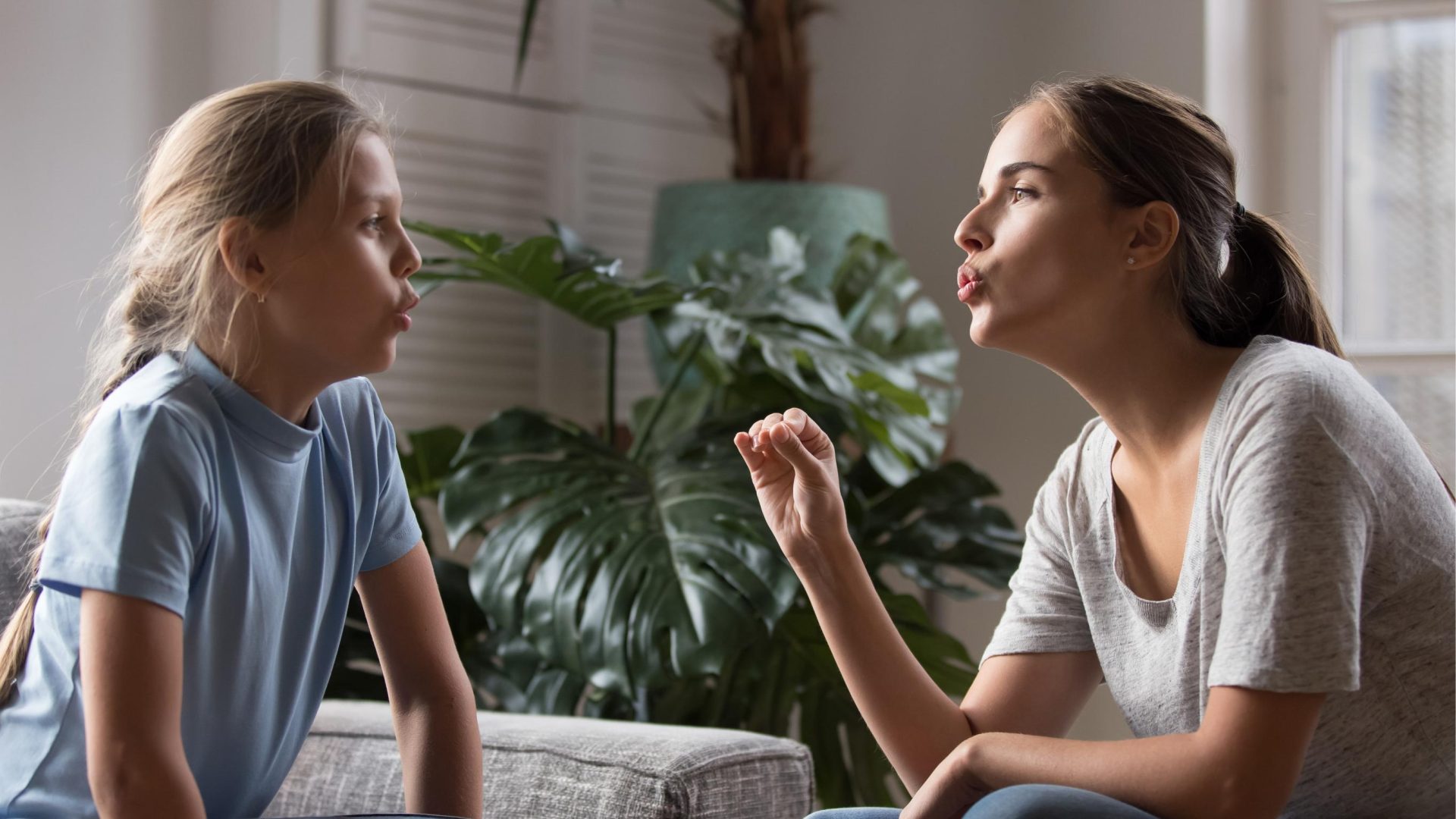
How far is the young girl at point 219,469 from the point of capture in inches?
35.4

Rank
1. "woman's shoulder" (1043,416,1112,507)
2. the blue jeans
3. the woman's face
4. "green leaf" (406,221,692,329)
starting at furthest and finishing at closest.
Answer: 1. "green leaf" (406,221,692,329)
2. "woman's shoulder" (1043,416,1112,507)
3. the woman's face
4. the blue jeans

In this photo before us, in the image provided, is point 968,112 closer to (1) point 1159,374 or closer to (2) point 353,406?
(1) point 1159,374

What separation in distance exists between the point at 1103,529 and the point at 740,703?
93cm

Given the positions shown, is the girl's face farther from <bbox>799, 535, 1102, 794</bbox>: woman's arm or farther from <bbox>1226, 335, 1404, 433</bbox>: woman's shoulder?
<bbox>1226, 335, 1404, 433</bbox>: woman's shoulder

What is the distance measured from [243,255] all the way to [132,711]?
0.33m

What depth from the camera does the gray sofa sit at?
1.17 meters

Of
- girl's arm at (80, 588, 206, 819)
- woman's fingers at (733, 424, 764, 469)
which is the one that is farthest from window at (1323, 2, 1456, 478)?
girl's arm at (80, 588, 206, 819)

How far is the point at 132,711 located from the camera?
872 millimetres

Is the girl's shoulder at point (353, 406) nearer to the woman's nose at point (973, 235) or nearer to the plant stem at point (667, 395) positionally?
the woman's nose at point (973, 235)

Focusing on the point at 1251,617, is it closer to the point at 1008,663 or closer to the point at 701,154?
the point at 1008,663

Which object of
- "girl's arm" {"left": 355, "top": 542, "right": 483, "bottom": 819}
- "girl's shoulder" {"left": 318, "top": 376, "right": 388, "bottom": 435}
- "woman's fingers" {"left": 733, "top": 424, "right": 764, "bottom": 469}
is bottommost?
"girl's arm" {"left": 355, "top": 542, "right": 483, "bottom": 819}

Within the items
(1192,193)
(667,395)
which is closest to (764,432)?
(1192,193)

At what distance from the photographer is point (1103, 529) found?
1154mm

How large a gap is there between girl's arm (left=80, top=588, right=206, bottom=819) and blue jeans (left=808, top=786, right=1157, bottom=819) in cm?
51
